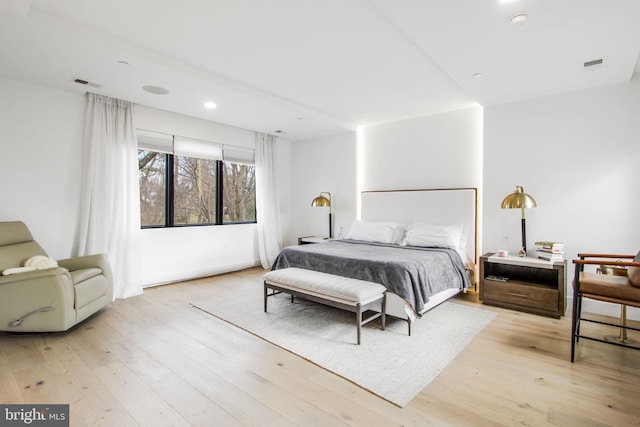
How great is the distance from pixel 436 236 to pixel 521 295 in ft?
3.68

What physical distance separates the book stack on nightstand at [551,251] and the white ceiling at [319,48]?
5.59 feet

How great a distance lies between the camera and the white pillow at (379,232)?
458cm

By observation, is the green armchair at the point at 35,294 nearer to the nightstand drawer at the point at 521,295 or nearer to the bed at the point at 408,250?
the bed at the point at 408,250

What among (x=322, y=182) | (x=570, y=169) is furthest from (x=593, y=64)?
(x=322, y=182)

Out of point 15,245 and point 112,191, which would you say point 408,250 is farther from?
point 15,245

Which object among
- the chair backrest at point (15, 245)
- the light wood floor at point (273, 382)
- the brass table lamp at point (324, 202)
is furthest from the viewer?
the brass table lamp at point (324, 202)

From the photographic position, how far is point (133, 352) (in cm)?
254

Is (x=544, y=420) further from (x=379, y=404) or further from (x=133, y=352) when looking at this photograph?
(x=133, y=352)

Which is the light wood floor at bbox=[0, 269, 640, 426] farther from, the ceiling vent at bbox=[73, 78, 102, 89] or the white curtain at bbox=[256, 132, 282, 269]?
the white curtain at bbox=[256, 132, 282, 269]

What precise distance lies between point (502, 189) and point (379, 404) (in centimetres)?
321

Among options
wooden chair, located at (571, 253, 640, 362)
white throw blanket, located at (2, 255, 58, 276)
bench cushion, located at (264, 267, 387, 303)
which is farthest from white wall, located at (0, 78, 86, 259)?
wooden chair, located at (571, 253, 640, 362)

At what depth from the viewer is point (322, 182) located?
6.02m

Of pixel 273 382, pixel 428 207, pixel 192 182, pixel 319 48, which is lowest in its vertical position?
pixel 273 382

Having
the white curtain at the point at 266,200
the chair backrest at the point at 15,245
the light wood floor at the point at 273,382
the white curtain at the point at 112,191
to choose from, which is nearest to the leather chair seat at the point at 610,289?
the light wood floor at the point at 273,382
